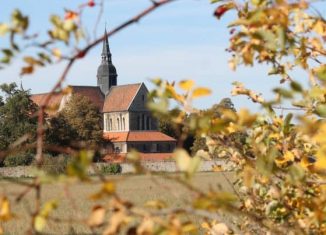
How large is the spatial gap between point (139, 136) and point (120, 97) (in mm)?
6138

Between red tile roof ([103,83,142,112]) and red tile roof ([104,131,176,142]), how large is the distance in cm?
327

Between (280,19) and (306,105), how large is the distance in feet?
3.43

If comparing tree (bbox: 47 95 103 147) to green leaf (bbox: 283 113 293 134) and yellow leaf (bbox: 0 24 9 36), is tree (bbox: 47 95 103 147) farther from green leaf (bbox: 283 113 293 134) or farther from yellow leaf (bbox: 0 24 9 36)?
Answer: yellow leaf (bbox: 0 24 9 36)

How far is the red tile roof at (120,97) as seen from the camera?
258 feet

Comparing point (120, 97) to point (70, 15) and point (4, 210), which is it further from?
point (4, 210)

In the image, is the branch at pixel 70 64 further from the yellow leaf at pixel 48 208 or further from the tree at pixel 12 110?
the tree at pixel 12 110

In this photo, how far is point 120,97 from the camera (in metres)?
80.4

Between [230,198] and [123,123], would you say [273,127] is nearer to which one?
[230,198]

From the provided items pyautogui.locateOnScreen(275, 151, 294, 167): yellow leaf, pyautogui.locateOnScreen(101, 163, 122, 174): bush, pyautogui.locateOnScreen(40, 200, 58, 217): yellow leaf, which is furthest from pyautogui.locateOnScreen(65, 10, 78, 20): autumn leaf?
pyautogui.locateOnScreen(101, 163, 122, 174): bush

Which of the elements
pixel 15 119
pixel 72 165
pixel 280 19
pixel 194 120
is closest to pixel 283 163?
pixel 280 19

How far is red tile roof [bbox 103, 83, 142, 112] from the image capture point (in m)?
78.6

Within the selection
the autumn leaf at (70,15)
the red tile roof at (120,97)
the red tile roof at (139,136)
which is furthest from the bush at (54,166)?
the red tile roof at (120,97)

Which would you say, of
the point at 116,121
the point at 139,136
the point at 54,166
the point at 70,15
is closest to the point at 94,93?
the point at 116,121

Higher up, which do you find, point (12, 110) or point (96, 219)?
point (12, 110)
